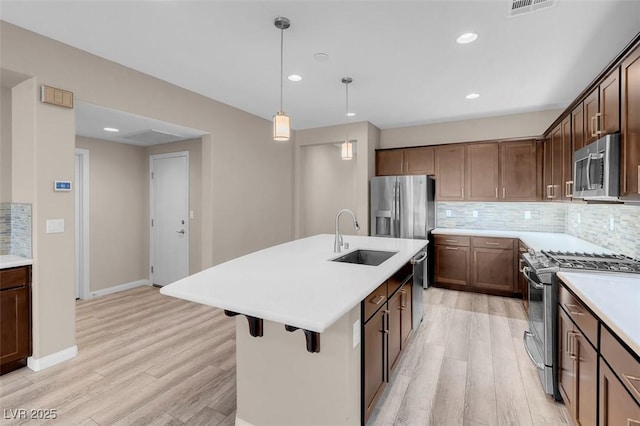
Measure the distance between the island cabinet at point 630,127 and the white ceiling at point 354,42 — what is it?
59cm

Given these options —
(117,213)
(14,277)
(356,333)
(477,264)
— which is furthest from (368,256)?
(117,213)

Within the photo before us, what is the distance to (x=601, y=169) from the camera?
2076 millimetres

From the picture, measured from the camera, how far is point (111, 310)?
13.0 feet

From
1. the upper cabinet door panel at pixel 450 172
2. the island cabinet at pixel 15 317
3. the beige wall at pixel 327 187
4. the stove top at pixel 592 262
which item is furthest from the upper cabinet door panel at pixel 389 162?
the island cabinet at pixel 15 317

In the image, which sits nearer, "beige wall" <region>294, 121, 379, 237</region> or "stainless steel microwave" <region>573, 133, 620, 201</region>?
"stainless steel microwave" <region>573, 133, 620, 201</region>

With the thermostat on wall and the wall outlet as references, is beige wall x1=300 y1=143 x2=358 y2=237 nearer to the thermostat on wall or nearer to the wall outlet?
the thermostat on wall

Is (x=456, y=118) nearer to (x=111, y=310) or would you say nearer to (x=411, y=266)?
(x=411, y=266)

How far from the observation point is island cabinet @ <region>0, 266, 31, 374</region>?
2.42m

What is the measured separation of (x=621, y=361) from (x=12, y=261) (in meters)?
3.94

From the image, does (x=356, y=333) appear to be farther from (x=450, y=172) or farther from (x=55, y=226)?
(x=450, y=172)

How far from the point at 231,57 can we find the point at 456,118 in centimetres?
369

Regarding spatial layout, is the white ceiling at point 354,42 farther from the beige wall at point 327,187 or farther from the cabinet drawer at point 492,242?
the beige wall at point 327,187

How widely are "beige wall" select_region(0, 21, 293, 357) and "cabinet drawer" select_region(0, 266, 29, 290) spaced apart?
0.25 feet

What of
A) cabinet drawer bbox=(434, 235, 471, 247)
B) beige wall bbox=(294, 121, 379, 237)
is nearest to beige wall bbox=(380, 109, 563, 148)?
beige wall bbox=(294, 121, 379, 237)
